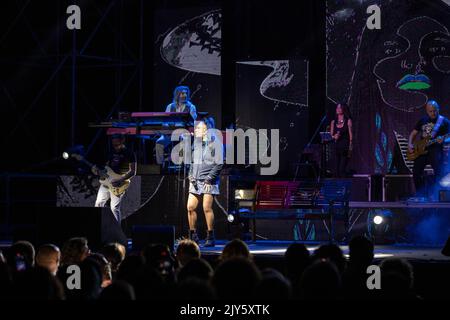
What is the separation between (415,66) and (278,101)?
9.22ft

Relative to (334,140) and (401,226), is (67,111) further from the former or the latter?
(401,226)

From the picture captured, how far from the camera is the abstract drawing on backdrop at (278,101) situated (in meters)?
14.7

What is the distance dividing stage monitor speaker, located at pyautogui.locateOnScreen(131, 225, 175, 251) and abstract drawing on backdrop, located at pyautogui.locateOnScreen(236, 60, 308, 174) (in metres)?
6.40

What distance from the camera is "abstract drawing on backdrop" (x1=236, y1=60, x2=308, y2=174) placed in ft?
48.2

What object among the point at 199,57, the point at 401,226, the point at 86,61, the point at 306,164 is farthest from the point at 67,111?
the point at 401,226

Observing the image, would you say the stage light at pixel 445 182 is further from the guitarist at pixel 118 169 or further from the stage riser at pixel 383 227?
the guitarist at pixel 118 169

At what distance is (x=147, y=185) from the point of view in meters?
12.1

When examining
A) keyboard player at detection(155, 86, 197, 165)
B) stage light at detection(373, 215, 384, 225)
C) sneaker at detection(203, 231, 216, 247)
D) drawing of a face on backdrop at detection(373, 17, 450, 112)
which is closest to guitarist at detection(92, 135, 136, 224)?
keyboard player at detection(155, 86, 197, 165)

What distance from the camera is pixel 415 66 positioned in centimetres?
1402

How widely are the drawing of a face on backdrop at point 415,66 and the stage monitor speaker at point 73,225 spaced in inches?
306

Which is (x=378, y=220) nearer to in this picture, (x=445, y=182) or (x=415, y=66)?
(x=445, y=182)

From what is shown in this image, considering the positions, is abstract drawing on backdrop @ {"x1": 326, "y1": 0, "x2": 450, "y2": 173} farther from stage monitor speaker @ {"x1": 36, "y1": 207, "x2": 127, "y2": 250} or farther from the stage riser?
stage monitor speaker @ {"x1": 36, "y1": 207, "x2": 127, "y2": 250}

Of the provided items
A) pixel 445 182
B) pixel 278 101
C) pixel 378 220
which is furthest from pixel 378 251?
pixel 278 101

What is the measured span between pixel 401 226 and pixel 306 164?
2.08 m
